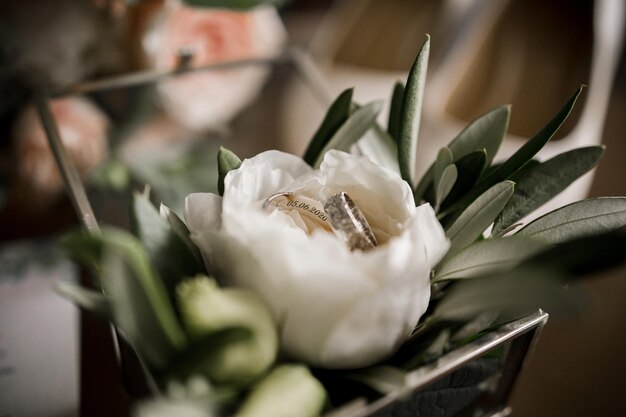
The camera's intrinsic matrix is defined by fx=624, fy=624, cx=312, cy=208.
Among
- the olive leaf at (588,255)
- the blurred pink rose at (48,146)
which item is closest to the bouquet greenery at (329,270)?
the olive leaf at (588,255)

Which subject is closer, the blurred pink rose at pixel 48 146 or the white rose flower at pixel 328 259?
the white rose flower at pixel 328 259

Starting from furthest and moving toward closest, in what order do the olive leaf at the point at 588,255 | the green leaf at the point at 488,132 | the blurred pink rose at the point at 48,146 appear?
the blurred pink rose at the point at 48,146 → the green leaf at the point at 488,132 → the olive leaf at the point at 588,255

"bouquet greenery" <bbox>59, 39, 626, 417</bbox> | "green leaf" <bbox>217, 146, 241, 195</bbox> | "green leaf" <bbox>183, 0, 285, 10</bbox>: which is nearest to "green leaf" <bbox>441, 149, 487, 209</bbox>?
"bouquet greenery" <bbox>59, 39, 626, 417</bbox>

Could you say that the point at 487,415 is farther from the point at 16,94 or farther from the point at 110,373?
the point at 16,94

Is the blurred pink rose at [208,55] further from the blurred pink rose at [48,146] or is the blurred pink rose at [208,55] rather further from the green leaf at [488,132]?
the green leaf at [488,132]

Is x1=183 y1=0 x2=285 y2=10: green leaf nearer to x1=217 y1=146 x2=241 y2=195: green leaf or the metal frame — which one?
the metal frame

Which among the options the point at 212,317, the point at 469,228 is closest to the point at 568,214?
the point at 469,228

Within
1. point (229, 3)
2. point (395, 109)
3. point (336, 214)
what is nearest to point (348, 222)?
point (336, 214)

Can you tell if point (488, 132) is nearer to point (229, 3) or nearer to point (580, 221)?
point (580, 221)
